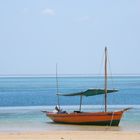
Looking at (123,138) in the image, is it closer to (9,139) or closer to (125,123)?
(9,139)

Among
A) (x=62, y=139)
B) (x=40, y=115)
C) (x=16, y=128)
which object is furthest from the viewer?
(x=40, y=115)

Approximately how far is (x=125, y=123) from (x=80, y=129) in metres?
5.15

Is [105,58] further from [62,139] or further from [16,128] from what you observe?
[62,139]

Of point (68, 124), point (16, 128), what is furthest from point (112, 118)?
point (16, 128)

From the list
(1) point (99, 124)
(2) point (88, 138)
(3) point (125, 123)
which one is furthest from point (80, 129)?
(2) point (88, 138)

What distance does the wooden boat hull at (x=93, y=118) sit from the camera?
38.3m

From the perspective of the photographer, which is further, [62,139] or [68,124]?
[68,124]

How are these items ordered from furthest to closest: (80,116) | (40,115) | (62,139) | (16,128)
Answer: (40,115), (80,116), (16,128), (62,139)

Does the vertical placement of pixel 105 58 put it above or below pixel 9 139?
above

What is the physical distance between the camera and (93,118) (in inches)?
1529

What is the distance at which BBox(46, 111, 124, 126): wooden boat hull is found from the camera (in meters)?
38.3

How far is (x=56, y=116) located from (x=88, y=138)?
13.0 metres

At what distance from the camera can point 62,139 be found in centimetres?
2753

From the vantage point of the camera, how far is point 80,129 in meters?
37.2
